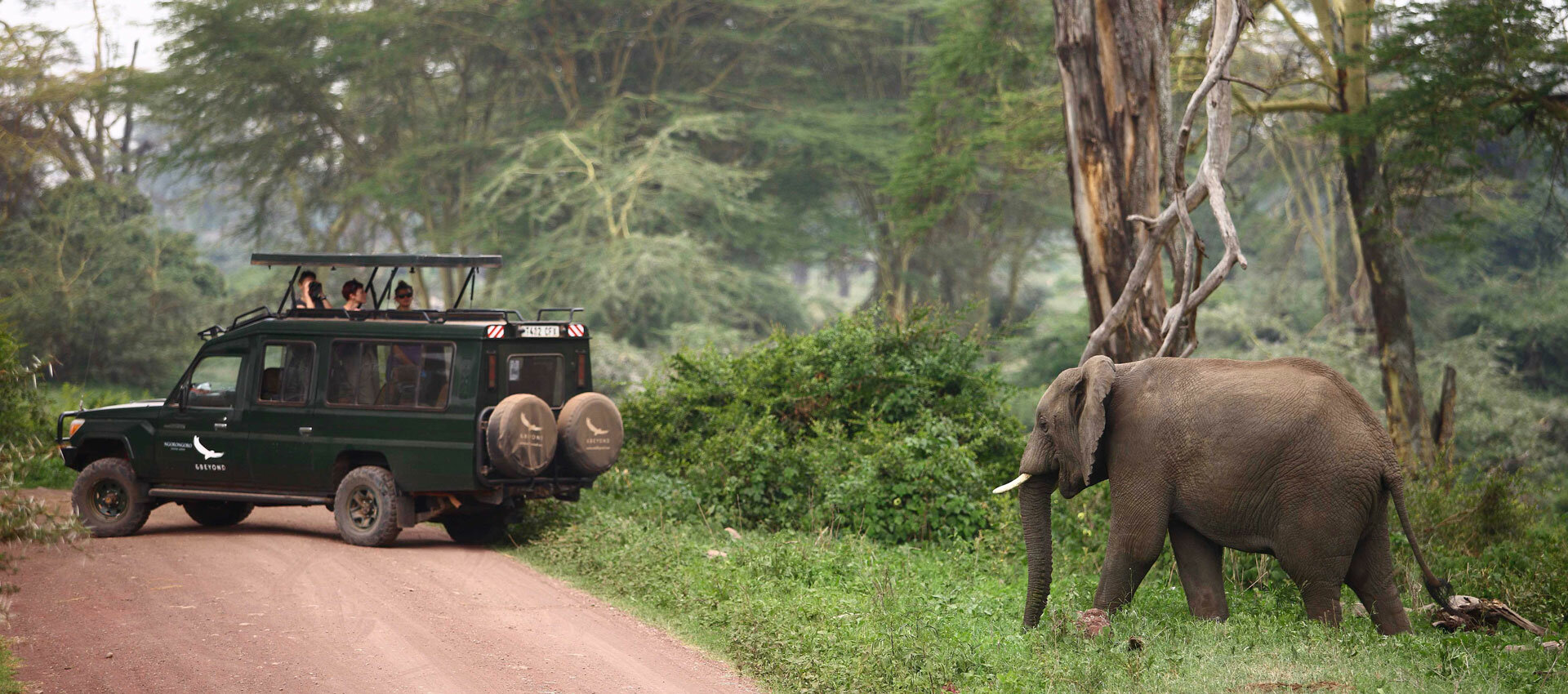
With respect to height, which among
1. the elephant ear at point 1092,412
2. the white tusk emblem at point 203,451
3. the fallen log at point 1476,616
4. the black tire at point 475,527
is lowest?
the black tire at point 475,527

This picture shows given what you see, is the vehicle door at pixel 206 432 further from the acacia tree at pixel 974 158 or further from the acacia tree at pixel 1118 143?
the acacia tree at pixel 974 158

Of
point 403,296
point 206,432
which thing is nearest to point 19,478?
point 206,432

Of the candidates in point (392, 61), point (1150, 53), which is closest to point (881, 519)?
point (1150, 53)

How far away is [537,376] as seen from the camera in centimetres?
1183

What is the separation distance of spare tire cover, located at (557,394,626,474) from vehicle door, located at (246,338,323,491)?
235 centimetres

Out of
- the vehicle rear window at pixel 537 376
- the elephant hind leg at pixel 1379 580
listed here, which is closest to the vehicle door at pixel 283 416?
the vehicle rear window at pixel 537 376

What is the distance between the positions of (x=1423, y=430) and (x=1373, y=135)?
4.37 meters

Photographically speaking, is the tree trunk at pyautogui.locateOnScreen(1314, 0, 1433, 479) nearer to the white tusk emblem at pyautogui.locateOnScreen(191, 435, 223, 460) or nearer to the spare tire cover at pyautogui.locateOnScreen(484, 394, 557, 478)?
the spare tire cover at pyautogui.locateOnScreen(484, 394, 557, 478)

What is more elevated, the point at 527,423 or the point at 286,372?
the point at 286,372

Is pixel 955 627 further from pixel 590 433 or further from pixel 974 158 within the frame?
pixel 974 158

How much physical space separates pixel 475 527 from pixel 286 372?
2.30 meters

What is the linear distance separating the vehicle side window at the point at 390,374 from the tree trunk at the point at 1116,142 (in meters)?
6.04

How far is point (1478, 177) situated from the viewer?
55.3 feet

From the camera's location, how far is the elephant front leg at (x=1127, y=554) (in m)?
7.21
